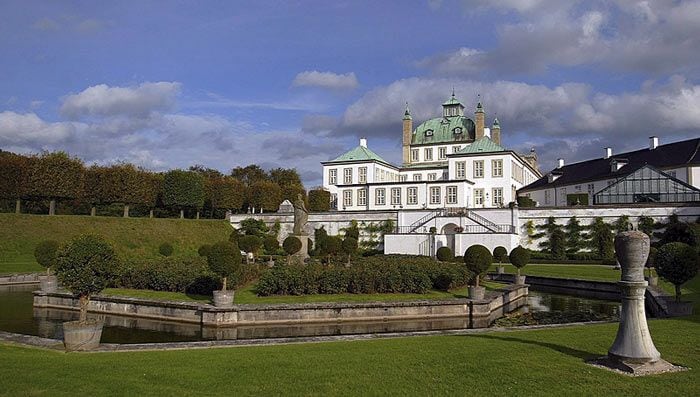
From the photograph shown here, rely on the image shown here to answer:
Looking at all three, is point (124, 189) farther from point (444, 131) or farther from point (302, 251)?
point (444, 131)

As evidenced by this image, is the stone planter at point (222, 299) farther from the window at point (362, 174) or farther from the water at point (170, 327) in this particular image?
the window at point (362, 174)

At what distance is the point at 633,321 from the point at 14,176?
43.1 m

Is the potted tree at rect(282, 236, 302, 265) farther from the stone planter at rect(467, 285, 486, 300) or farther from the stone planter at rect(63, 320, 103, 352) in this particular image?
the stone planter at rect(63, 320, 103, 352)

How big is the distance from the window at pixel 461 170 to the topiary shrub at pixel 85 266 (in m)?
45.1

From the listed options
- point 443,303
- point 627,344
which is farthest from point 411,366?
point 443,303

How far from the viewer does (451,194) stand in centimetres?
5091

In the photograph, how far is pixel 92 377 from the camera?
7.63 meters

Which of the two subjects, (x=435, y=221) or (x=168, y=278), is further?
(x=435, y=221)

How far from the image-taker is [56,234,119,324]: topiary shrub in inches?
426

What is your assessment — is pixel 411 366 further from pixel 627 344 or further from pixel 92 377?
pixel 92 377

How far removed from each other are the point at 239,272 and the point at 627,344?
1386 cm

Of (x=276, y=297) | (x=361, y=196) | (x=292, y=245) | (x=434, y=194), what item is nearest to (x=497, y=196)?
(x=434, y=194)

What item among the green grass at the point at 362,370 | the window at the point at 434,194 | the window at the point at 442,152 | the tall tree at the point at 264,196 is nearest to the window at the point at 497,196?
the window at the point at 434,194

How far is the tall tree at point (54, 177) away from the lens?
1612 inches
